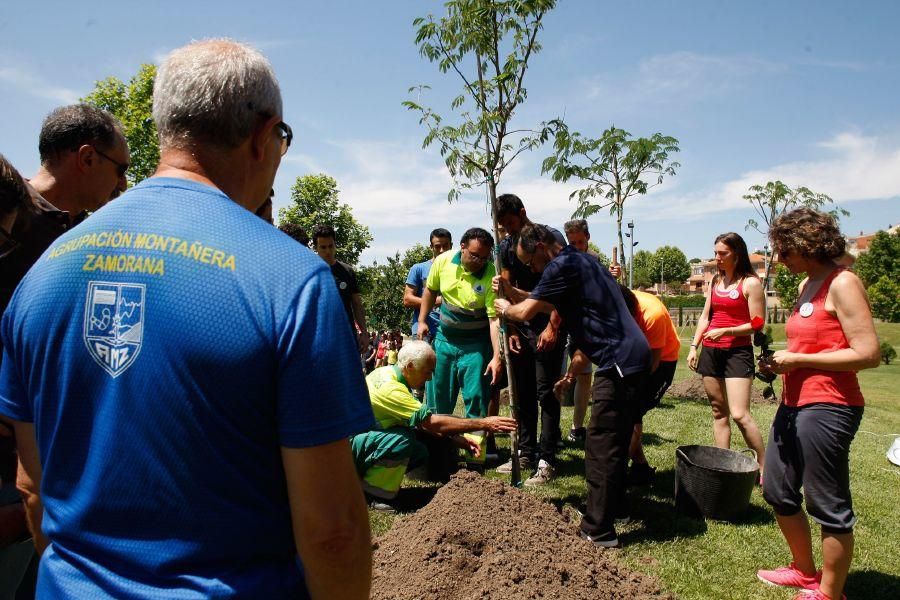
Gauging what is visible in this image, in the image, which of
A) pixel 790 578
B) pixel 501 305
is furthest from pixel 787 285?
pixel 790 578

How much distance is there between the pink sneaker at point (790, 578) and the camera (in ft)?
11.6

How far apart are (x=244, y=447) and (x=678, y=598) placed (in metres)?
3.13

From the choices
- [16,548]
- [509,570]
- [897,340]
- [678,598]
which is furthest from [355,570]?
[897,340]

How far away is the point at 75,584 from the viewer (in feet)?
3.61

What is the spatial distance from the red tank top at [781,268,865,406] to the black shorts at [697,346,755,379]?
6.21 feet

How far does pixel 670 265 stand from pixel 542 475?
87.6m

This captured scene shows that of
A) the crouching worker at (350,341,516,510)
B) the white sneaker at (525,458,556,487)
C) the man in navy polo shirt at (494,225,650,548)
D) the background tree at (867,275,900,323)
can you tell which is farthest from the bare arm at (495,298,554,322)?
the background tree at (867,275,900,323)

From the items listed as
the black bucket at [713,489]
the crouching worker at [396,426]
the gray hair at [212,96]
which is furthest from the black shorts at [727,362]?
the gray hair at [212,96]

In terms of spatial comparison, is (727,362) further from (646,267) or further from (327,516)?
(646,267)

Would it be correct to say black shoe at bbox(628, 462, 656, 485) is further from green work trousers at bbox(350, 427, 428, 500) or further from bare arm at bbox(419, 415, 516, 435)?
green work trousers at bbox(350, 427, 428, 500)

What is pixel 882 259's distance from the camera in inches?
2152

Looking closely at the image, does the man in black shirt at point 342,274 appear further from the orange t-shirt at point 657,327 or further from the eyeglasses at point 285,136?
the eyeglasses at point 285,136

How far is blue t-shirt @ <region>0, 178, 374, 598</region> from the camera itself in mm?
1043

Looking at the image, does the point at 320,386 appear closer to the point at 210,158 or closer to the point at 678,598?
the point at 210,158
